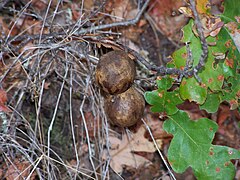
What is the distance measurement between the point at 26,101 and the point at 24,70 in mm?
274

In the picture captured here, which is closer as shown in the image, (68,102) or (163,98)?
(163,98)

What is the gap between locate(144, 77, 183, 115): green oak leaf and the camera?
2410 mm

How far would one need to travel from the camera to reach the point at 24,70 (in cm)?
254

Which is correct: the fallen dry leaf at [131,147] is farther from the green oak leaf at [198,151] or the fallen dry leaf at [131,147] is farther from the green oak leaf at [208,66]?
the green oak leaf at [208,66]

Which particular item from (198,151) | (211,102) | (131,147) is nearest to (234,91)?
(211,102)

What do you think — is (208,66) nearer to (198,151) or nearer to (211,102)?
(211,102)

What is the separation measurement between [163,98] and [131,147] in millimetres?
603

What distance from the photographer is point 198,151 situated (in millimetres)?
2436

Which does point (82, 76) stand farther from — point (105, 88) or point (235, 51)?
point (235, 51)

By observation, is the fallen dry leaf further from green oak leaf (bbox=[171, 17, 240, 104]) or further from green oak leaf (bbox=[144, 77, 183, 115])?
green oak leaf (bbox=[171, 17, 240, 104])

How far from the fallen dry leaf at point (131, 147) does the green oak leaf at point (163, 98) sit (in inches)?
19.2

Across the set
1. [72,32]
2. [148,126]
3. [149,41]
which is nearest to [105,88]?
[72,32]

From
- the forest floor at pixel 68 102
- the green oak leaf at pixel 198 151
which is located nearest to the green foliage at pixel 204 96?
the green oak leaf at pixel 198 151

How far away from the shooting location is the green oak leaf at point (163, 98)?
241 centimetres
